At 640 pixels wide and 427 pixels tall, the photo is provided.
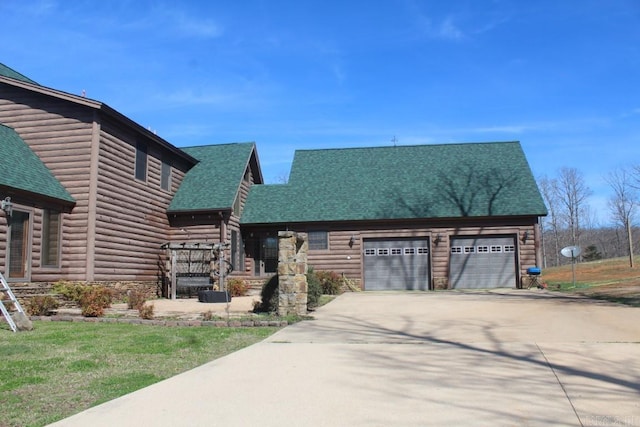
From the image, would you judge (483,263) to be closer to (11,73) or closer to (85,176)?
(85,176)

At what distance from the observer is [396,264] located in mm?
24469

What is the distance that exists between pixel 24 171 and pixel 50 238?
7.16 feet

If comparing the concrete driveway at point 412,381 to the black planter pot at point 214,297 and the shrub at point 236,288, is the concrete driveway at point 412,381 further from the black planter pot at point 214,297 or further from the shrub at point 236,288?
the shrub at point 236,288

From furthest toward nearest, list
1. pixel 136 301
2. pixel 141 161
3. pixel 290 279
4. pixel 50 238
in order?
1. pixel 141 161
2. pixel 50 238
3. pixel 136 301
4. pixel 290 279

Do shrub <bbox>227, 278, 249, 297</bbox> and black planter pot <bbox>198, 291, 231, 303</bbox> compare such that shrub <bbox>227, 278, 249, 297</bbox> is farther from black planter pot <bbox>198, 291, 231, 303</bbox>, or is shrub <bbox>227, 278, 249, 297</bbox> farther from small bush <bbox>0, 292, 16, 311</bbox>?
small bush <bbox>0, 292, 16, 311</bbox>

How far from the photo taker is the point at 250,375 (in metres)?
6.50

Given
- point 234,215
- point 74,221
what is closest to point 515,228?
point 234,215

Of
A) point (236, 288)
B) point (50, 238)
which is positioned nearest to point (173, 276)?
point (236, 288)

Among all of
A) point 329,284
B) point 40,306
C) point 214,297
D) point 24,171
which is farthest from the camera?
point 329,284

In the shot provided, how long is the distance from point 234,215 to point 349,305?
33.4ft

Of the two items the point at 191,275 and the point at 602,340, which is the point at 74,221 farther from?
the point at 602,340

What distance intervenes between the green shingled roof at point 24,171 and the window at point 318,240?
1086cm

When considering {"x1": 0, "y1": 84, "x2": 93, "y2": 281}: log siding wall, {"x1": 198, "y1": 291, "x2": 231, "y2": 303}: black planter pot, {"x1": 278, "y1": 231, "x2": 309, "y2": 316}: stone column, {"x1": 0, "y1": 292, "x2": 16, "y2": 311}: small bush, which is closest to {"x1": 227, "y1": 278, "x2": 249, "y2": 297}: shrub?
{"x1": 198, "y1": 291, "x2": 231, "y2": 303}: black planter pot

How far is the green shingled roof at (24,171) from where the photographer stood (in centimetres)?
1498
